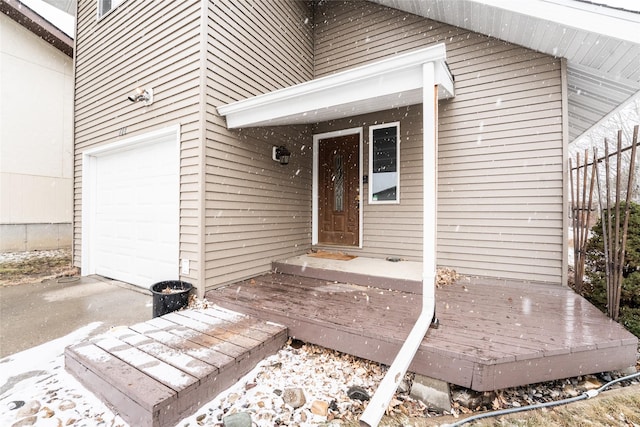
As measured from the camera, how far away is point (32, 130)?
710 cm

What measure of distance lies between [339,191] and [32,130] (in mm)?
8032

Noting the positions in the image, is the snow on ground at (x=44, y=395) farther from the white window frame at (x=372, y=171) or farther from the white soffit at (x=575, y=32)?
the white soffit at (x=575, y=32)

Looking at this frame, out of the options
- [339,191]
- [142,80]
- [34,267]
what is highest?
[142,80]

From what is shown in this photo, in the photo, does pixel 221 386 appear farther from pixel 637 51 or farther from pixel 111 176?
pixel 637 51

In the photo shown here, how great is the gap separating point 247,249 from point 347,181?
2.23 metres

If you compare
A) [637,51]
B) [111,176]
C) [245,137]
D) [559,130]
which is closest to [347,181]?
[245,137]

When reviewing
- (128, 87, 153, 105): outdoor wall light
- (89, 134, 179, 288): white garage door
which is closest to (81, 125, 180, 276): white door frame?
(89, 134, 179, 288): white garage door

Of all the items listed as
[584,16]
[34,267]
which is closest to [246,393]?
[584,16]

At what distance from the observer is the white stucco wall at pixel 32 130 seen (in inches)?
263

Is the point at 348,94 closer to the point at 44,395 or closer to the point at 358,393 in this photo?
the point at 358,393

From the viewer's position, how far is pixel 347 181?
5188 mm

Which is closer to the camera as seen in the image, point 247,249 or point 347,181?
point 247,249

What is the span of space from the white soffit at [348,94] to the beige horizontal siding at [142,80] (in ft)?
2.21

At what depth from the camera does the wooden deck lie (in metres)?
1.97
